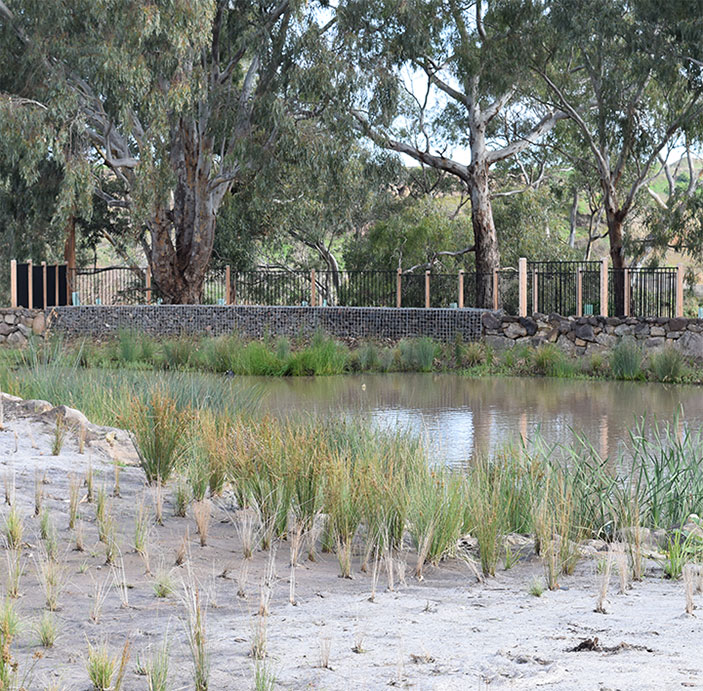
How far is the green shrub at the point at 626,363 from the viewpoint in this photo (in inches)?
729

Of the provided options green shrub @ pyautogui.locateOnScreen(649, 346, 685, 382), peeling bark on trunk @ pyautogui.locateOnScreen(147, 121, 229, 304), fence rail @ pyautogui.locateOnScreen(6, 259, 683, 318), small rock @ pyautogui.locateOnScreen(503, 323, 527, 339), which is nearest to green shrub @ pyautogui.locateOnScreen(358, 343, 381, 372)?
small rock @ pyautogui.locateOnScreen(503, 323, 527, 339)

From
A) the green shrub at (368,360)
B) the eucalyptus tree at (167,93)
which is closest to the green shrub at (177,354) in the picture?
the green shrub at (368,360)

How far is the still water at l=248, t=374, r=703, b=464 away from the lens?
10.9 meters

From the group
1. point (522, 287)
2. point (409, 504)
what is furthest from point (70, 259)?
point (409, 504)

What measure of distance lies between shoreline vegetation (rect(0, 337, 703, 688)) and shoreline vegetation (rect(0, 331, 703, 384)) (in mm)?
11234

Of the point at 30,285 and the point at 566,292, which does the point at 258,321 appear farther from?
the point at 566,292

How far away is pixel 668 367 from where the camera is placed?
1812 centimetres

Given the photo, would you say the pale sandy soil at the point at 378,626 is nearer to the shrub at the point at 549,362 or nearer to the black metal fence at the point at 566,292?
the shrub at the point at 549,362

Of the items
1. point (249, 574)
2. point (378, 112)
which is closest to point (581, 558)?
point (249, 574)

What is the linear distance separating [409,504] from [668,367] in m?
14.0

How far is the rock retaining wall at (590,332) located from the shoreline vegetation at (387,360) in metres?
0.92

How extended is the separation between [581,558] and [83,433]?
12.3ft

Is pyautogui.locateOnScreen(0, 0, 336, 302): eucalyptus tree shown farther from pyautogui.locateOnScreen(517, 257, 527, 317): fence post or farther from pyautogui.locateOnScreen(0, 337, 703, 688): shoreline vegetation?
pyautogui.locateOnScreen(0, 337, 703, 688): shoreline vegetation

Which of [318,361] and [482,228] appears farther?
[482,228]
